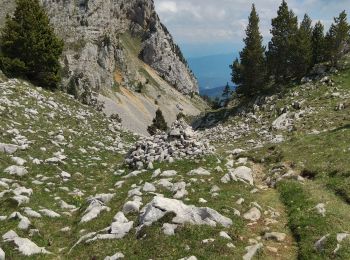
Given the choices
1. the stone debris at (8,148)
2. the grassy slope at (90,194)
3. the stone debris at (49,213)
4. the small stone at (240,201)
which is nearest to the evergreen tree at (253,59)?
the grassy slope at (90,194)

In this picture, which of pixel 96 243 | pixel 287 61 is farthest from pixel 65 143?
pixel 287 61

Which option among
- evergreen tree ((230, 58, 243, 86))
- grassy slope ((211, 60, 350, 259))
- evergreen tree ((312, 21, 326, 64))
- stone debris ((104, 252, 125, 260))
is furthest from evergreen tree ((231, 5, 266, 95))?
stone debris ((104, 252, 125, 260))

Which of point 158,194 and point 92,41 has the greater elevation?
point 92,41

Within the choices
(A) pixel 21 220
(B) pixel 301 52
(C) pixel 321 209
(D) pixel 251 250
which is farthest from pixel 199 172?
(B) pixel 301 52

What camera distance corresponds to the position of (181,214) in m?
16.4

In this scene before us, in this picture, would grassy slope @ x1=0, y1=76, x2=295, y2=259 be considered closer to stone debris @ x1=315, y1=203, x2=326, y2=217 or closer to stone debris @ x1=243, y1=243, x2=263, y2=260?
stone debris @ x1=243, y1=243, x2=263, y2=260

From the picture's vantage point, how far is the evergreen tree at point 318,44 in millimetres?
68125

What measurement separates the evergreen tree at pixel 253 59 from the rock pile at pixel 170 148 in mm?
44697

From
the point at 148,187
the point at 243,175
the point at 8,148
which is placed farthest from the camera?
the point at 8,148

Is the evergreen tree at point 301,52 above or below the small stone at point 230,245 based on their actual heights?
above

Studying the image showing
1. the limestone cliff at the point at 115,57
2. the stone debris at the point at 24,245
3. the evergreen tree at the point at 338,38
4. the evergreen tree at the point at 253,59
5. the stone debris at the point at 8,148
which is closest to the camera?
the stone debris at the point at 24,245

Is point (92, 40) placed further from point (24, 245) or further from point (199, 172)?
point (24, 245)

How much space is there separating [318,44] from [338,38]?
20.3 feet

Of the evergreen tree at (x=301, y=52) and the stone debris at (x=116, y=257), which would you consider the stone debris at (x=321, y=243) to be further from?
the evergreen tree at (x=301, y=52)
